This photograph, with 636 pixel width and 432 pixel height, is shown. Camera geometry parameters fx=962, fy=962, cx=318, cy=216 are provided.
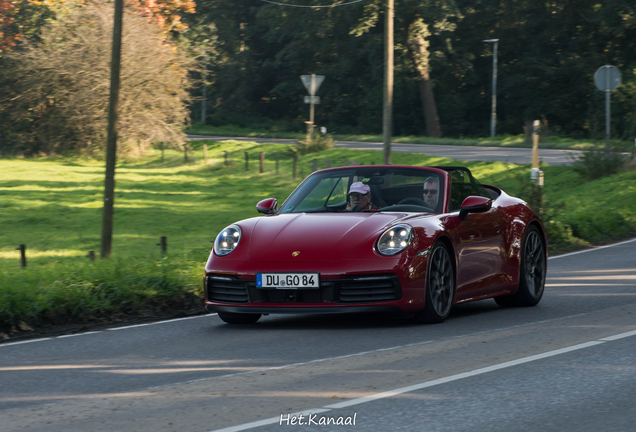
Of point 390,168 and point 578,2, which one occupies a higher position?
point 578,2

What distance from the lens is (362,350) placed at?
711 cm

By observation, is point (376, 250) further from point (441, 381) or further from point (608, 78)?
point (608, 78)

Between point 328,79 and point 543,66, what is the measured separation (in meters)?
18.1

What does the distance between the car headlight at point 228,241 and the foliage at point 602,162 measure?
21.8 metres

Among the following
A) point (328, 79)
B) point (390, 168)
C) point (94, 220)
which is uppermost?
point (328, 79)

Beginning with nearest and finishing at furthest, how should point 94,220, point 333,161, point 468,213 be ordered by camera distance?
1. point 468,213
2. point 94,220
3. point 333,161

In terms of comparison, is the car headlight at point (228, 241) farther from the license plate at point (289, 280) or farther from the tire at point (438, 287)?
the tire at point (438, 287)

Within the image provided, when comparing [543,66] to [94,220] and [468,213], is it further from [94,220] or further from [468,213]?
[468,213]

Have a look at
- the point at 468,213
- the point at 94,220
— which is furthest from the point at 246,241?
the point at 94,220

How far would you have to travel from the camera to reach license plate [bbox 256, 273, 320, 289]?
7836 mm

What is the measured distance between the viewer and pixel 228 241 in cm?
843

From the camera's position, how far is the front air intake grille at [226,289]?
320 inches

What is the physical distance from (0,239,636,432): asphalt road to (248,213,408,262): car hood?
2.20 ft

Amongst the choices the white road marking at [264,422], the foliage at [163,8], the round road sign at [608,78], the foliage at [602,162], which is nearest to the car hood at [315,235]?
the white road marking at [264,422]
